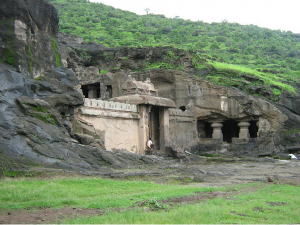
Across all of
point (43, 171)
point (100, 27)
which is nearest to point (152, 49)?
point (43, 171)

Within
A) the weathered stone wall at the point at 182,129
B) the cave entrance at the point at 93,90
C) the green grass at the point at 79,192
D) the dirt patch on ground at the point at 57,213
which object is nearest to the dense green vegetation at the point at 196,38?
the weathered stone wall at the point at 182,129

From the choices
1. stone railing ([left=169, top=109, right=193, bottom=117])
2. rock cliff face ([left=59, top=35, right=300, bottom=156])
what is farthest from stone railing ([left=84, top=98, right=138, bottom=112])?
rock cliff face ([left=59, top=35, right=300, bottom=156])

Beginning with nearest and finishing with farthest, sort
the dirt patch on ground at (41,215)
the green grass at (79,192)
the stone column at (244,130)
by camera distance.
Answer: the dirt patch on ground at (41,215)
the green grass at (79,192)
the stone column at (244,130)

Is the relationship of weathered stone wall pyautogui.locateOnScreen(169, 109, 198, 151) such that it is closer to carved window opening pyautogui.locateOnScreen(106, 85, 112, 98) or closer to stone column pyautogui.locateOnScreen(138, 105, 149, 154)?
stone column pyautogui.locateOnScreen(138, 105, 149, 154)

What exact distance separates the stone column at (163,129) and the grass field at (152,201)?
11.6 meters

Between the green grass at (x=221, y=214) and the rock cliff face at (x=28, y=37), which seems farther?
the rock cliff face at (x=28, y=37)

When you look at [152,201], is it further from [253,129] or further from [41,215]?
[253,129]

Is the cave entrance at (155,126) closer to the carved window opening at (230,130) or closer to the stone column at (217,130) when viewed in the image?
the stone column at (217,130)

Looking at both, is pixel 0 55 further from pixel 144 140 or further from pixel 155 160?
pixel 144 140

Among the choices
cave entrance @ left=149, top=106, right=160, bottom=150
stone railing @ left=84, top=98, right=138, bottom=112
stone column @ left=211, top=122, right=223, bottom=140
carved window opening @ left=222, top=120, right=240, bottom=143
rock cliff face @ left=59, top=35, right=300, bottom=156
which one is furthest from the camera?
carved window opening @ left=222, top=120, right=240, bottom=143

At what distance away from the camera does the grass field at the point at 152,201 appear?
7.23m

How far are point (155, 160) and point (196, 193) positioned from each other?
24.6ft

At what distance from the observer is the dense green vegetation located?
45.5 meters

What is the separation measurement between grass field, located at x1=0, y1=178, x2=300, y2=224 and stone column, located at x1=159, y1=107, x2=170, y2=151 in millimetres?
11559
